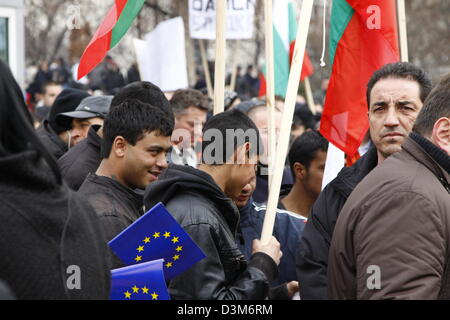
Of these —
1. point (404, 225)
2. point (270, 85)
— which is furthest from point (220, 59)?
point (404, 225)

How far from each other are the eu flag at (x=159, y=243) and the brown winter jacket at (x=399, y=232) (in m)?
0.62

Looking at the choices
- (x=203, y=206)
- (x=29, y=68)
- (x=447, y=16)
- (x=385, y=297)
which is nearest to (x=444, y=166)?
(x=385, y=297)

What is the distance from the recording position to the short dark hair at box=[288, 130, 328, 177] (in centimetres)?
623

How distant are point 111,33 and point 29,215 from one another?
3050 mm

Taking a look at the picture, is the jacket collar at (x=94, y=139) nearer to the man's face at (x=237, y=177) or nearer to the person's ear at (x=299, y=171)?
the person's ear at (x=299, y=171)

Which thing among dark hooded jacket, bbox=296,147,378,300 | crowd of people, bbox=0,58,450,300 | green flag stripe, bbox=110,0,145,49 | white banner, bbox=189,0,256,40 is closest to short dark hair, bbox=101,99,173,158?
crowd of people, bbox=0,58,450,300

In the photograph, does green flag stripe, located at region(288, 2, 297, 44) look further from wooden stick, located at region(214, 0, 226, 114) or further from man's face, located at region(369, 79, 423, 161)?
man's face, located at region(369, 79, 423, 161)

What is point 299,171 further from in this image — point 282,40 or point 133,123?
point 282,40

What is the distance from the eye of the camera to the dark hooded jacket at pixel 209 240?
12.1 ft

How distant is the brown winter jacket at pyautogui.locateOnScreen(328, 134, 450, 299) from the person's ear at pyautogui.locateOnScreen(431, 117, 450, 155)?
7cm

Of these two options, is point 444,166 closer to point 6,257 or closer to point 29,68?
point 6,257
